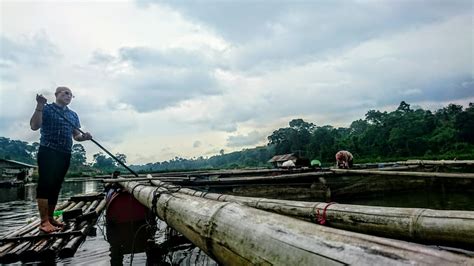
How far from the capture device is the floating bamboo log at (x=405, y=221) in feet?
6.18

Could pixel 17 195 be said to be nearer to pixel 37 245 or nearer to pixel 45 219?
pixel 45 219

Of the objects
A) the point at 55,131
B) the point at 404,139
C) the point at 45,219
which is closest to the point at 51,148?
the point at 55,131

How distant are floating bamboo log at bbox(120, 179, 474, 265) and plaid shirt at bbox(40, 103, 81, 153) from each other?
12.4 ft

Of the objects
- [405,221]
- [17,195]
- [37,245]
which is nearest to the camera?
[405,221]

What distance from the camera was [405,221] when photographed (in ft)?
7.04

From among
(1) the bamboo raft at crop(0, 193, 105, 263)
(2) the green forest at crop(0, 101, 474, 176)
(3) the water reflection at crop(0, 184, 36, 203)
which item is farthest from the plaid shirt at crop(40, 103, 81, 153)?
(2) the green forest at crop(0, 101, 474, 176)

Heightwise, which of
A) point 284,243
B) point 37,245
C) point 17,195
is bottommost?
point 17,195

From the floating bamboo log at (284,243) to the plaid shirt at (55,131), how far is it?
3.79m

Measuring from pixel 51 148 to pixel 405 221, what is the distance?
4.88 meters

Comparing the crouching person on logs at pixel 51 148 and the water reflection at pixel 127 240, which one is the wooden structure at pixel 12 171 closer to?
the water reflection at pixel 127 240

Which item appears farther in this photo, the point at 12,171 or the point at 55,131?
the point at 12,171

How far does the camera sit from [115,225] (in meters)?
7.30

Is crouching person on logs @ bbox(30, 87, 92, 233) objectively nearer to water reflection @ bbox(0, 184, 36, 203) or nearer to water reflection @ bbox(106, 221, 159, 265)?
water reflection @ bbox(106, 221, 159, 265)

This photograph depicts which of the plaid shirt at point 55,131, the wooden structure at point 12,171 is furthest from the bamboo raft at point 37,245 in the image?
the wooden structure at point 12,171
